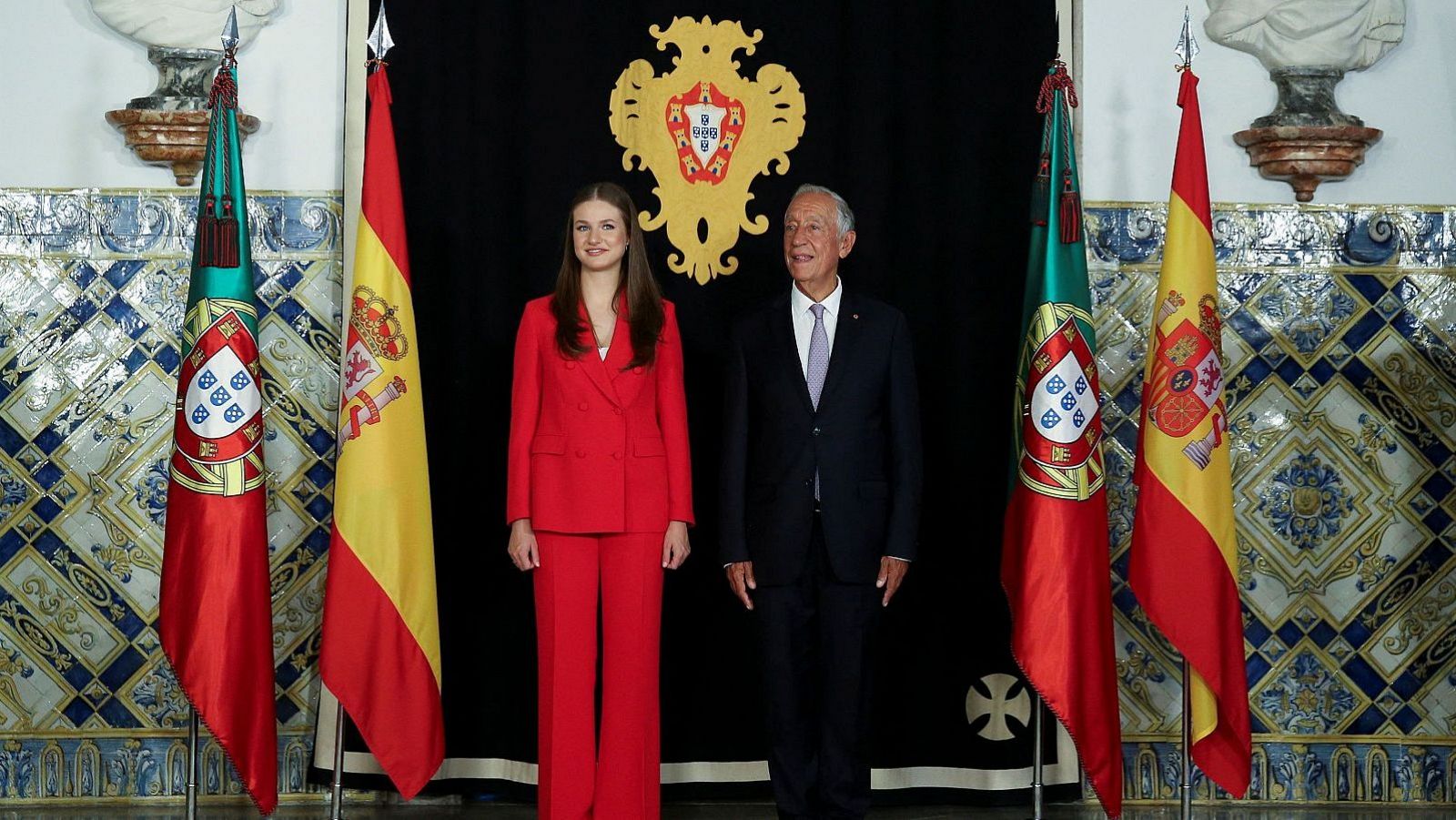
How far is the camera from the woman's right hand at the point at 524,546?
10.7 feet

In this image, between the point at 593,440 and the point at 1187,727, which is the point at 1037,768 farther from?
the point at 593,440

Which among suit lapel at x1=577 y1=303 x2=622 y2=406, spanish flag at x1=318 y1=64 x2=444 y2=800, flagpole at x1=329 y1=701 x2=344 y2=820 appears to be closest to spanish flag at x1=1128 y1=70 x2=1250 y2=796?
suit lapel at x1=577 y1=303 x2=622 y2=406

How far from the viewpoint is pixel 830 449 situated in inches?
128

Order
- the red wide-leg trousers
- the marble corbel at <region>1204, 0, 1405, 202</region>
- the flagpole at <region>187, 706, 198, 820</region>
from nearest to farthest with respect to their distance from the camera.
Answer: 1. the red wide-leg trousers
2. the flagpole at <region>187, 706, 198, 820</region>
3. the marble corbel at <region>1204, 0, 1405, 202</region>

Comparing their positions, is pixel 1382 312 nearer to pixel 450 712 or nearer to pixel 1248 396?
pixel 1248 396

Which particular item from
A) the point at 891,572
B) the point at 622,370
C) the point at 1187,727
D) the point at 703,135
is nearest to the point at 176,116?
the point at 703,135

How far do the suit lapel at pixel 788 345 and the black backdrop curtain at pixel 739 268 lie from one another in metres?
0.58

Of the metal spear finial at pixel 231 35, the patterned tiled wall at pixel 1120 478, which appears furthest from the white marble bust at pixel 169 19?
the metal spear finial at pixel 231 35

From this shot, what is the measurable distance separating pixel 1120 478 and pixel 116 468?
2993mm

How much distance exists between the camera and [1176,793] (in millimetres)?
4004

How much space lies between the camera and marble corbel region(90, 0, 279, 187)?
3893 millimetres

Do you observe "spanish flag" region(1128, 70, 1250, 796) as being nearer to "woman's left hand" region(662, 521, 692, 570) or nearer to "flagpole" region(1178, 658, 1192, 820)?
"flagpole" region(1178, 658, 1192, 820)

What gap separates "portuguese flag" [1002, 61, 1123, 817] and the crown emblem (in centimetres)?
164

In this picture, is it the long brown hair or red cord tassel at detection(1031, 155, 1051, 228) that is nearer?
the long brown hair
